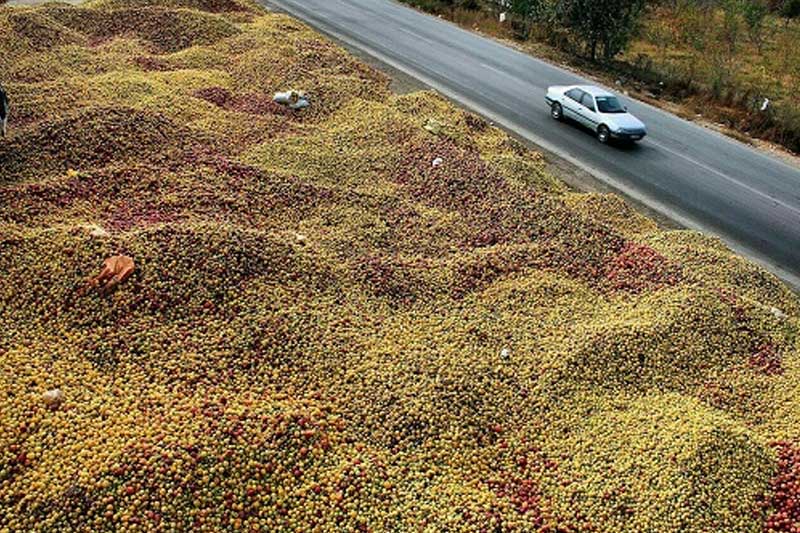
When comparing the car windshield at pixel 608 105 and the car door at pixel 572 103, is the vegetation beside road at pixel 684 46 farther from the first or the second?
the car door at pixel 572 103

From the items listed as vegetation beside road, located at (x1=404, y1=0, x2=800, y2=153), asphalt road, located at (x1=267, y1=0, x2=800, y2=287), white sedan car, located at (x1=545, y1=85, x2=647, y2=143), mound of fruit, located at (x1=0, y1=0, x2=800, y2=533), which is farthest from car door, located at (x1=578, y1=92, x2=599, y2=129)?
vegetation beside road, located at (x1=404, y1=0, x2=800, y2=153)

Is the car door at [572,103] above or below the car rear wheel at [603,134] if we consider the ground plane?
above

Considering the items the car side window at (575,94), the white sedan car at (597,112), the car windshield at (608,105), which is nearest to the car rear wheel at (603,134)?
the white sedan car at (597,112)

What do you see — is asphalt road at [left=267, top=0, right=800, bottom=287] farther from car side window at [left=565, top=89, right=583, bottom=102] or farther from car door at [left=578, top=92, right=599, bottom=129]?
car side window at [left=565, top=89, right=583, bottom=102]


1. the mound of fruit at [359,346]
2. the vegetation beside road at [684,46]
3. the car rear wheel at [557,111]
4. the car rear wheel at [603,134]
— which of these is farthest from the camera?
the vegetation beside road at [684,46]

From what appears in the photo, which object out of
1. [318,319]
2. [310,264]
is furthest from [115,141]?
[318,319]
